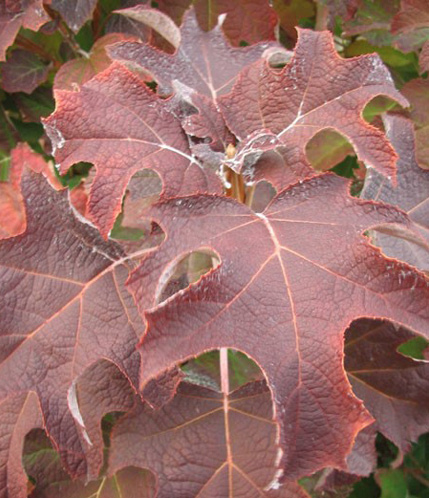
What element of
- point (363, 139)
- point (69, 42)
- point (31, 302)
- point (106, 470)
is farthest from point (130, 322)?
point (69, 42)

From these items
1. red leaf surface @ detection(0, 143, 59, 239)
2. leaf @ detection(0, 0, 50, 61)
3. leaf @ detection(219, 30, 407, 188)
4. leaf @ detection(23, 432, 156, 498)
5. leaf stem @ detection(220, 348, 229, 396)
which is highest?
leaf @ detection(0, 0, 50, 61)

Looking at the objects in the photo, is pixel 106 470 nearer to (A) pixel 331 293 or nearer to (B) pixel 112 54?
(A) pixel 331 293

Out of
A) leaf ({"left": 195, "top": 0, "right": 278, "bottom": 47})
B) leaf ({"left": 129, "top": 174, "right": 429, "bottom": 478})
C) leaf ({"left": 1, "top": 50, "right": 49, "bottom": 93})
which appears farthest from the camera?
leaf ({"left": 1, "top": 50, "right": 49, "bottom": 93})

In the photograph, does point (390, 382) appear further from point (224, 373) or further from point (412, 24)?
point (412, 24)

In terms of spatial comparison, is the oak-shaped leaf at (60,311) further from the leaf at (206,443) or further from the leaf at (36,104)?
the leaf at (36,104)

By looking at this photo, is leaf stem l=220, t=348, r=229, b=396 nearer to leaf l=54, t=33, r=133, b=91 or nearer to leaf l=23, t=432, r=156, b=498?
leaf l=23, t=432, r=156, b=498

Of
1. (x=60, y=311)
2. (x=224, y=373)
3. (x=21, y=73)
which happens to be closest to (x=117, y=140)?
(x=60, y=311)

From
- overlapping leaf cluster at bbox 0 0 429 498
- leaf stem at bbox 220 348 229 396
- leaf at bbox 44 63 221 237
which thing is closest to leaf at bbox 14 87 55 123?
overlapping leaf cluster at bbox 0 0 429 498
